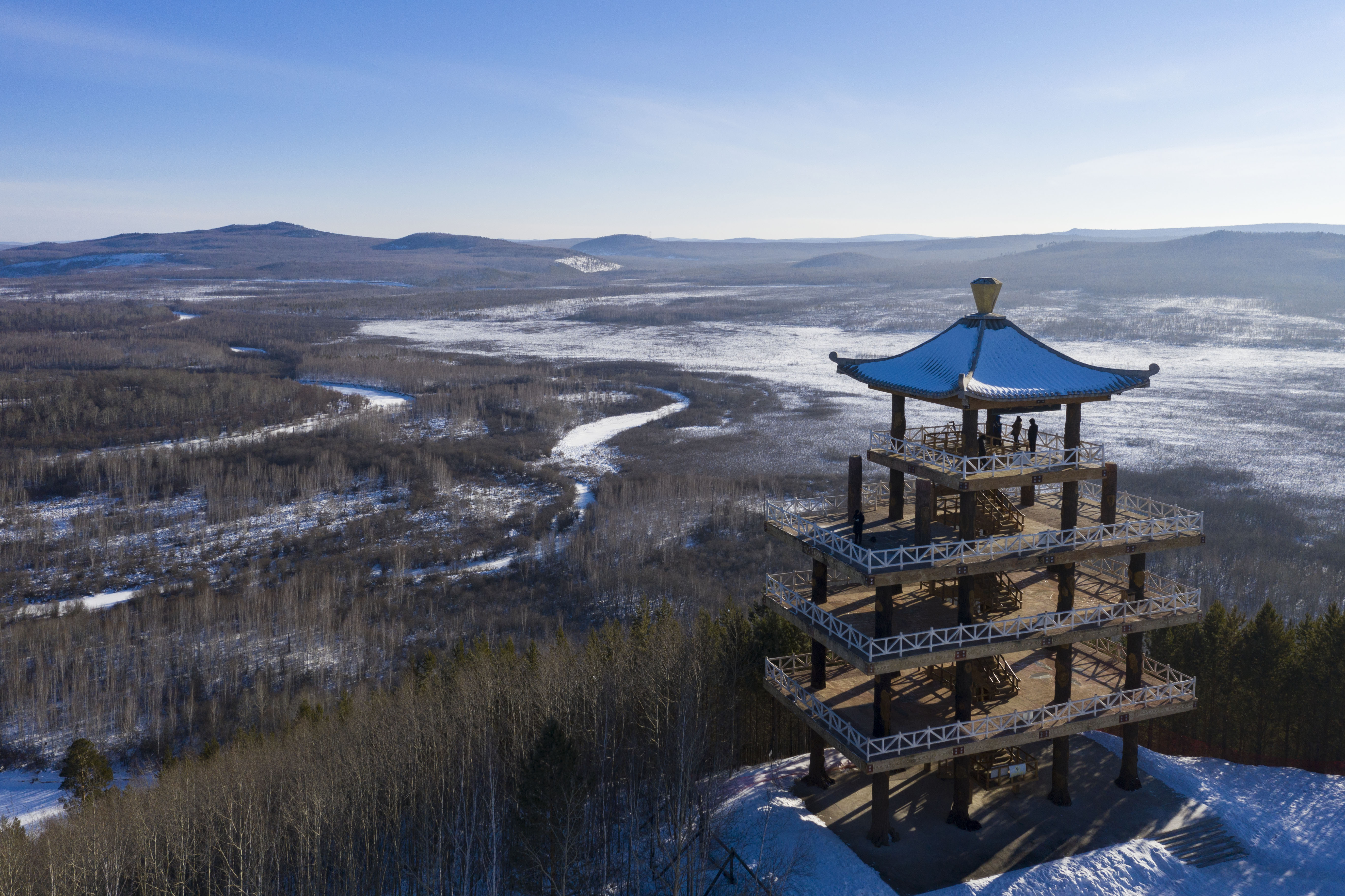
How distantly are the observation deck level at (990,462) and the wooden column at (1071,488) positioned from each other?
31 centimetres

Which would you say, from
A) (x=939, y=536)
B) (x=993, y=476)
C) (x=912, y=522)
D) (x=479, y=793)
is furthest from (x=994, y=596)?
(x=479, y=793)

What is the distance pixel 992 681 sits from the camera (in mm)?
26203

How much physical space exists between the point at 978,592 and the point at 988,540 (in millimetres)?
3177

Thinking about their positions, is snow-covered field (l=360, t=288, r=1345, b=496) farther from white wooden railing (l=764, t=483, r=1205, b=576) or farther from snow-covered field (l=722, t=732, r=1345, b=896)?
white wooden railing (l=764, t=483, r=1205, b=576)

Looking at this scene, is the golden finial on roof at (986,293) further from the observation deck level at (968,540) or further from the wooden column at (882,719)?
the wooden column at (882,719)

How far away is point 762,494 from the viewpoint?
265 feet

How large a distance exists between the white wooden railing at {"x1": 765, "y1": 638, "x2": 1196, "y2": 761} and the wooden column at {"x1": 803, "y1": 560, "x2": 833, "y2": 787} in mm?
623

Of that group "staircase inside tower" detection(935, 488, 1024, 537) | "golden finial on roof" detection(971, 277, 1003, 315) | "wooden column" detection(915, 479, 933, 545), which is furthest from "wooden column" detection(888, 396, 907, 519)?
"golden finial on roof" detection(971, 277, 1003, 315)

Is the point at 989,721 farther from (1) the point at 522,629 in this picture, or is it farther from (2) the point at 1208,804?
(1) the point at 522,629

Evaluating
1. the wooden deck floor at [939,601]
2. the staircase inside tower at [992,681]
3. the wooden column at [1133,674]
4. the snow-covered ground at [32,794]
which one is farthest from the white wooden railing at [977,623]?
the snow-covered ground at [32,794]

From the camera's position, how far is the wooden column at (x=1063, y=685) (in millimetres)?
25141

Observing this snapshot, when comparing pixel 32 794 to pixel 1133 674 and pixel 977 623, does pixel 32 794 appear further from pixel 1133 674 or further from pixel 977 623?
pixel 1133 674

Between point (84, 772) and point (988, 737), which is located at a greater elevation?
point (988, 737)

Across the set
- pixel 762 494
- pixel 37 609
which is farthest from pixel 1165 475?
pixel 37 609
